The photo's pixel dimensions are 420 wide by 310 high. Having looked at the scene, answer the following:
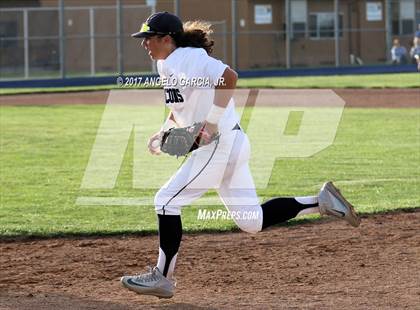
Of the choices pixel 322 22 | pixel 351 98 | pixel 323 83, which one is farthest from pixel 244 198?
pixel 322 22

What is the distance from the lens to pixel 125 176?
48.5 ft

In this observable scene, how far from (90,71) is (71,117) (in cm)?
2071

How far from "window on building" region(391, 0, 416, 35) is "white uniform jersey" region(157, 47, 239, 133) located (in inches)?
1817

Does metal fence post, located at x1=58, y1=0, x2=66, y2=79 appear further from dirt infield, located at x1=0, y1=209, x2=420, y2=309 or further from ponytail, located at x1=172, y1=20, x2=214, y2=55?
ponytail, located at x1=172, y1=20, x2=214, y2=55

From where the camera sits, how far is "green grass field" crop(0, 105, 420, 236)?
35.9 feet

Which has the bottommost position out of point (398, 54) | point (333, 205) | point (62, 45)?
point (333, 205)

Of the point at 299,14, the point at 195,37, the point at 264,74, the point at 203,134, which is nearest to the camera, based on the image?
the point at 203,134

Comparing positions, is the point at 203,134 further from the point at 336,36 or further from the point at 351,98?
the point at 336,36

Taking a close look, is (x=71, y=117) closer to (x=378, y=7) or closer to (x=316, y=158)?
(x=316, y=158)

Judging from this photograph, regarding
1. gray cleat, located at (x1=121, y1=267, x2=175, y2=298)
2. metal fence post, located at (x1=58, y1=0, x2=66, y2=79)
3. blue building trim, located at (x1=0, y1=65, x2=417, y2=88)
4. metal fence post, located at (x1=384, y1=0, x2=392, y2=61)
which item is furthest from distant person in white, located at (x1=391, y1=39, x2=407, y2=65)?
gray cleat, located at (x1=121, y1=267, x2=175, y2=298)

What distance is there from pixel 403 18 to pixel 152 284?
4688cm

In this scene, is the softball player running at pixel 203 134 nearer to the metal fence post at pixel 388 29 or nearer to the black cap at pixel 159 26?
the black cap at pixel 159 26

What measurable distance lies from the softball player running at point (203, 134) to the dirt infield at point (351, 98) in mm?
20038

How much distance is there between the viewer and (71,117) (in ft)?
81.0
